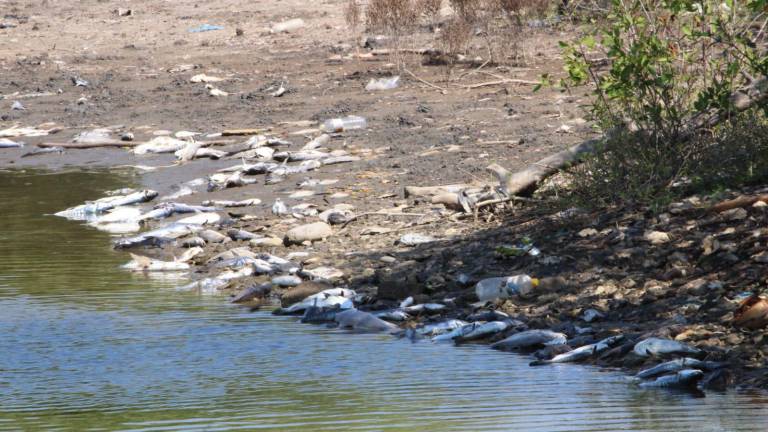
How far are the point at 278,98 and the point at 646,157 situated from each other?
948 cm

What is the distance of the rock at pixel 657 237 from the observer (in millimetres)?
7359

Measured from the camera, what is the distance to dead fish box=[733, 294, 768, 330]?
5.97 metres

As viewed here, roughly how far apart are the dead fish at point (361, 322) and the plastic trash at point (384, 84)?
9.18 metres

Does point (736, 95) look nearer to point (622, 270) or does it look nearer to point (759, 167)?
point (759, 167)

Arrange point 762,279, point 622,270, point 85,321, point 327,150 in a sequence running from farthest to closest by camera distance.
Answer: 1. point 327,150
2. point 85,321
3. point 622,270
4. point 762,279

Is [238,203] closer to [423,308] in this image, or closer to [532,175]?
[532,175]

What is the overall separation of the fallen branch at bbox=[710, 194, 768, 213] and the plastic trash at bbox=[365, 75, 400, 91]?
9.09 m

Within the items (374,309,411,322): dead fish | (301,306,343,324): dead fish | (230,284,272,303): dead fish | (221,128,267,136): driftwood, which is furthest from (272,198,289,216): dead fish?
(221,128,267,136): driftwood

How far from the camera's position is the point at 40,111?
17.9 m

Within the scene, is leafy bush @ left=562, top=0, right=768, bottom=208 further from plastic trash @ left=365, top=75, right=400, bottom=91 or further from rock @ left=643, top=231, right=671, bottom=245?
plastic trash @ left=365, top=75, right=400, bottom=91

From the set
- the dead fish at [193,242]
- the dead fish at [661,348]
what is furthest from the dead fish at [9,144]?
the dead fish at [661,348]

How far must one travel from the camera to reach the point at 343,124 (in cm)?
1439

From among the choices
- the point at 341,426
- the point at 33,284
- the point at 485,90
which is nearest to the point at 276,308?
the point at 33,284

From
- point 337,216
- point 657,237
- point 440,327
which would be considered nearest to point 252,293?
point 440,327
